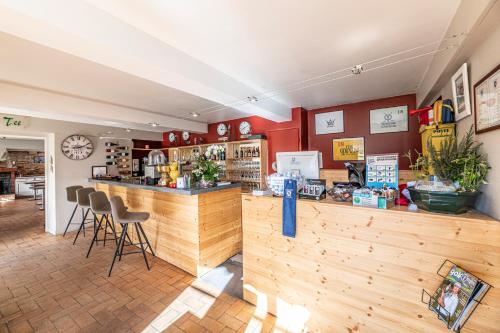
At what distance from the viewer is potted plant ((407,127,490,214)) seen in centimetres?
132

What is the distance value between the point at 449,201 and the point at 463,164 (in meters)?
0.30

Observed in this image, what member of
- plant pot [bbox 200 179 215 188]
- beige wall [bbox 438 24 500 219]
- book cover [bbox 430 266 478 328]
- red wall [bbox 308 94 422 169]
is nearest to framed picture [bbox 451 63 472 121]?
beige wall [bbox 438 24 500 219]

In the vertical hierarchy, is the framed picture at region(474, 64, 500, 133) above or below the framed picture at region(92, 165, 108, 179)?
above

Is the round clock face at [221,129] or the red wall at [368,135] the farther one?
the round clock face at [221,129]

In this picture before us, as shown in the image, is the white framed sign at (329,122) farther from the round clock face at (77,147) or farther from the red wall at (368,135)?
the round clock face at (77,147)

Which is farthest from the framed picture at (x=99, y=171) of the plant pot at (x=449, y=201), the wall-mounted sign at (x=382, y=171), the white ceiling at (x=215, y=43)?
the plant pot at (x=449, y=201)

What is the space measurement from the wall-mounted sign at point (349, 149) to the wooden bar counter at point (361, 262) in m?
2.79

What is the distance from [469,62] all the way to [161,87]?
133 inches

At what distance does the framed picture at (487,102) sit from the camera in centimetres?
126

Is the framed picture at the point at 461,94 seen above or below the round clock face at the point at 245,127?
below

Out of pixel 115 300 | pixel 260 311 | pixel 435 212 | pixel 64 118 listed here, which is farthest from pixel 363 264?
pixel 64 118

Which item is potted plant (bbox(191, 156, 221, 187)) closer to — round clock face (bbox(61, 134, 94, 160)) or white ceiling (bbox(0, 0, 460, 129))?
white ceiling (bbox(0, 0, 460, 129))

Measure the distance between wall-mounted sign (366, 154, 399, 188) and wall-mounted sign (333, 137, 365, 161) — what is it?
8.63ft

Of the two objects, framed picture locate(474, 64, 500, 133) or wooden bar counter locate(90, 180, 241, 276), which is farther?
wooden bar counter locate(90, 180, 241, 276)
